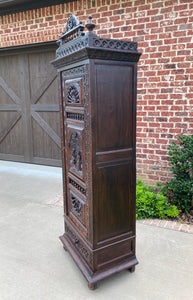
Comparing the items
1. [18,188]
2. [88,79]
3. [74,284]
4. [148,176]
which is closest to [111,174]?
[88,79]

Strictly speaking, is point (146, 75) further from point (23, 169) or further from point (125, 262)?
point (23, 169)

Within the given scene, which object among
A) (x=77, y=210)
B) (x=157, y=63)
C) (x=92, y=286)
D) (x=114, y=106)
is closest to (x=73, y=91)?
(x=114, y=106)

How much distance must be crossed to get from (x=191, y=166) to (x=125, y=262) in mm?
1636

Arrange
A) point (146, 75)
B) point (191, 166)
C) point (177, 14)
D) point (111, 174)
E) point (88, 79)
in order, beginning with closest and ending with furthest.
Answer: point (88, 79) → point (111, 174) → point (191, 166) → point (177, 14) → point (146, 75)

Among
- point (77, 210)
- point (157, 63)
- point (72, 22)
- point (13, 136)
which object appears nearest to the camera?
point (72, 22)

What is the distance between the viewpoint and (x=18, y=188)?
15.3ft

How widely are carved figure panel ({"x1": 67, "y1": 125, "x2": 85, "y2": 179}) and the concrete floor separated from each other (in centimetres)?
97

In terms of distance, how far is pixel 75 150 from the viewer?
7.55 ft

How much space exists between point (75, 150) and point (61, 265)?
1178 millimetres

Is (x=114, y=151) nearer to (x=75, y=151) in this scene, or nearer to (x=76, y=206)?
(x=75, y=151)

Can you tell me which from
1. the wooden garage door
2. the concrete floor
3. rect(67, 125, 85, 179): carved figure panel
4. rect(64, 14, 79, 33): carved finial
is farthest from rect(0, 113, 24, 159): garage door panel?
rect(64, 14, 79, 33): carved finial

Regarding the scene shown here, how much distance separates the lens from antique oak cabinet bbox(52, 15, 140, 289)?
1.90 metres

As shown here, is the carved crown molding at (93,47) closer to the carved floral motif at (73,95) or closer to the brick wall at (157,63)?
the carved floral motif at (73,95)

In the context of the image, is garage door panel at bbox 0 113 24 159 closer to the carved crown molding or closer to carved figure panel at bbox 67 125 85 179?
carved figure panel at bbox 67 125 85 179
